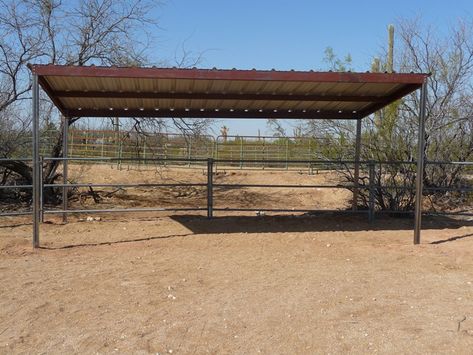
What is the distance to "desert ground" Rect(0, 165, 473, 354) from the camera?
14.0 feet

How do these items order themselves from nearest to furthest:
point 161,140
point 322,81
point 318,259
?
point 318,259, point 322,81, point 161,140

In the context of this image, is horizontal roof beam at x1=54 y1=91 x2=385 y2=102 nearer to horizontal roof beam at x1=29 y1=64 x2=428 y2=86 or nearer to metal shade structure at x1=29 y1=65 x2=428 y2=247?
metal shade structure at x1=29 y1=65 x2=428 y2=247

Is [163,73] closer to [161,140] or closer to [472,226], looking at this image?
[472,226]

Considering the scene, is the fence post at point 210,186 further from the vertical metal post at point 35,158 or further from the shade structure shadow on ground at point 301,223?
the vertical metal post at point 35,158

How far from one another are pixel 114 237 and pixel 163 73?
305 centimetres

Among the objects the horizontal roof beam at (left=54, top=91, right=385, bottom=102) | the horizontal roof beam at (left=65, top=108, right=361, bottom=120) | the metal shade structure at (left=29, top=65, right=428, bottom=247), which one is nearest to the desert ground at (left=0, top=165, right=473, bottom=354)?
the metal shade structure at (left=29, top=65, right=428, bottom=247)

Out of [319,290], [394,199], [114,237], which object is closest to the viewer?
[319,290]

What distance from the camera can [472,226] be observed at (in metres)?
10.2

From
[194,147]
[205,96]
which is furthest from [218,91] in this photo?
[194,147]

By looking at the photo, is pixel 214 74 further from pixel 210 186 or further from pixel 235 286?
pixel 235 286

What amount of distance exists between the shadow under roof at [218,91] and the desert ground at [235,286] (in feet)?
7.47

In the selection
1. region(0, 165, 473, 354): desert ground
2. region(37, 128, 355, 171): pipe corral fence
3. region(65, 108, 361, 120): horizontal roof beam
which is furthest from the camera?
region(37, 128, 355, 171): pipe corral fence

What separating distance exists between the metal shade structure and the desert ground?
121 cm

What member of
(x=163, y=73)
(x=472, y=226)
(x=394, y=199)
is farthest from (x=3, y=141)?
(x=472, y=226)
